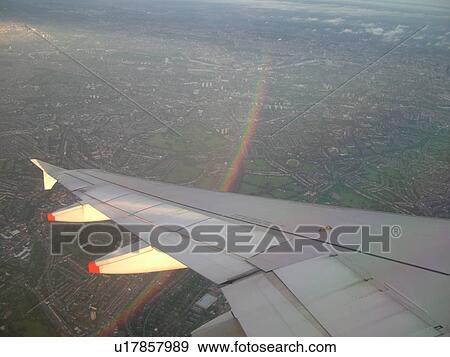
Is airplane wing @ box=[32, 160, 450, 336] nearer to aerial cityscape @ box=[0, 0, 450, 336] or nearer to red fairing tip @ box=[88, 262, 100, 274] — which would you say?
red fairing tip @ box=[88, 262, 100, 274]

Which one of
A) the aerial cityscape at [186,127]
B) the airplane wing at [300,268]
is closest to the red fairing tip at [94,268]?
the airplane wing at [300,268]

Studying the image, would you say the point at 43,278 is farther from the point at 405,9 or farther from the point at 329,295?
the point at 405,9

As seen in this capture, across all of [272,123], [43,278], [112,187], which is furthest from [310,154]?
[112,187]

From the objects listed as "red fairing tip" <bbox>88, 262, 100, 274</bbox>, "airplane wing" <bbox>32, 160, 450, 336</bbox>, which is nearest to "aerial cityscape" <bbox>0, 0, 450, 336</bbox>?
"airplane wing" <bbox>32, 160, 450, 336</bbox>

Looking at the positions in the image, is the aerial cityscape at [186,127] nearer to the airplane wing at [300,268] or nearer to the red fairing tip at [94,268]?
the airplane wing at [300,268]

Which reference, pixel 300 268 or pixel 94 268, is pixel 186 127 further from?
pixel 300 268
